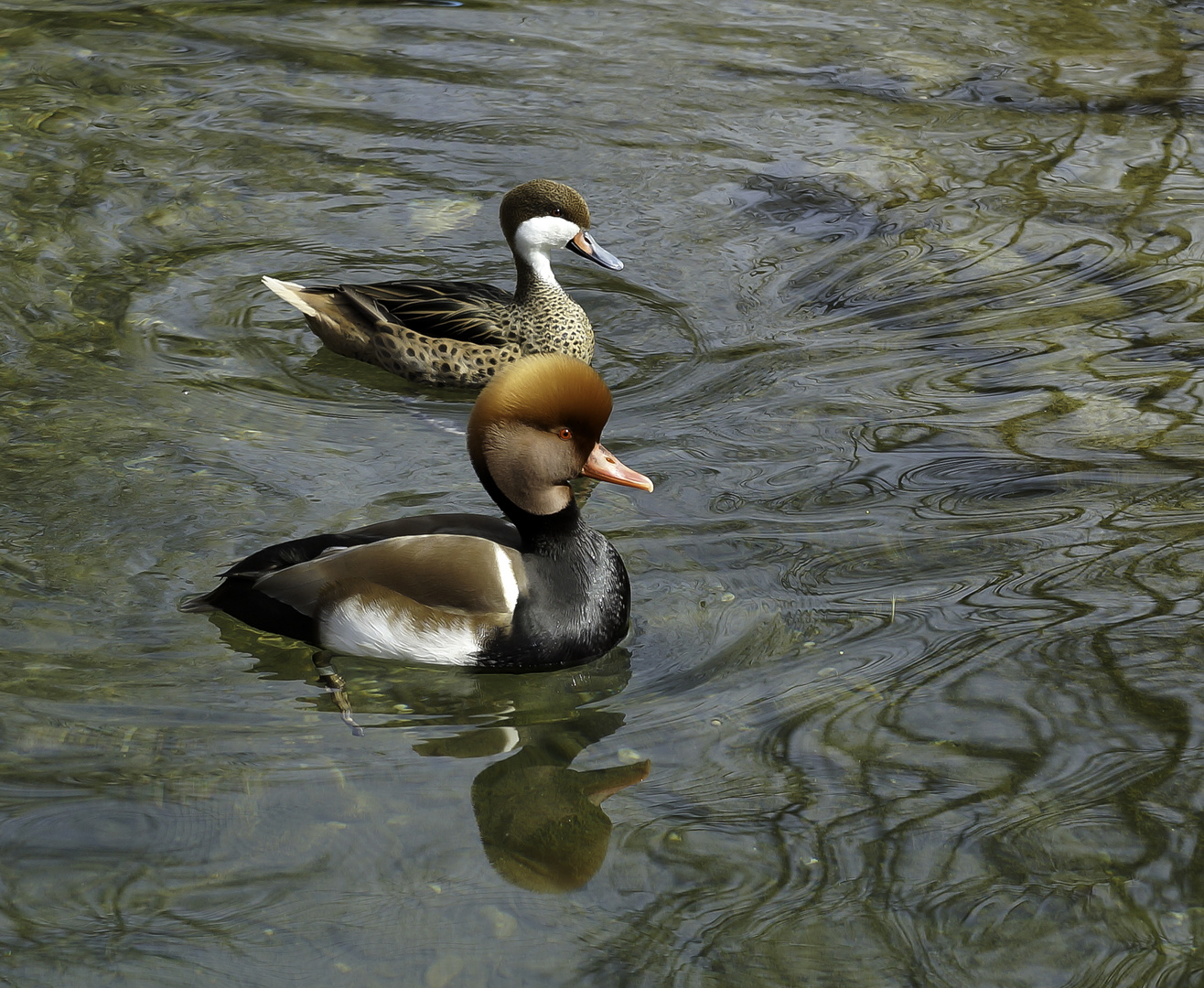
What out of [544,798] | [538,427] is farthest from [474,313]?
[544,798]

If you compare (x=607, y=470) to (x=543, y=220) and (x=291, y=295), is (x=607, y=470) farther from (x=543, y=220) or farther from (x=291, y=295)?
(x=291, y=295)

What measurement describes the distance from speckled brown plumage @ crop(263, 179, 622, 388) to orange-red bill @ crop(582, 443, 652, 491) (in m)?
2.00

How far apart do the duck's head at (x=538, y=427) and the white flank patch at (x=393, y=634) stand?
0.49 m

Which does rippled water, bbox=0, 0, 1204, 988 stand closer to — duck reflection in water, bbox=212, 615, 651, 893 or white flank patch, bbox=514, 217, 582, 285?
duck reflection in water, bbox=212, 615, 651, 893

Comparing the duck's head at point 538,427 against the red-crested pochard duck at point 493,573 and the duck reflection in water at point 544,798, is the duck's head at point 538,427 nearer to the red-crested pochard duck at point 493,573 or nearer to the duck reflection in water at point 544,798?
the red-crested pochard duck at point 493,573

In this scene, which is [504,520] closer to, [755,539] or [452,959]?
[755,539]

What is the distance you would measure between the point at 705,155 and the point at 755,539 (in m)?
4.34

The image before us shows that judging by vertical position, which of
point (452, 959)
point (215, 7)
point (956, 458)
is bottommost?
point (452, 959)

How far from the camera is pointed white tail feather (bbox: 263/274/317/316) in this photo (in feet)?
23.5

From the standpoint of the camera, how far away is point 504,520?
17.0 ft

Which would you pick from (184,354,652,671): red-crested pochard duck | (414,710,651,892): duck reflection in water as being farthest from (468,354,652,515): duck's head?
(414,710,651,892): duck reflection in water

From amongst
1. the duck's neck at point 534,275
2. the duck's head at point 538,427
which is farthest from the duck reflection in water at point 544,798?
the duck's neck at point 534,275

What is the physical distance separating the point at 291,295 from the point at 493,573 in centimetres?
293

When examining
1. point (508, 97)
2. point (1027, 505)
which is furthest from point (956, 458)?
point (508, 97)
